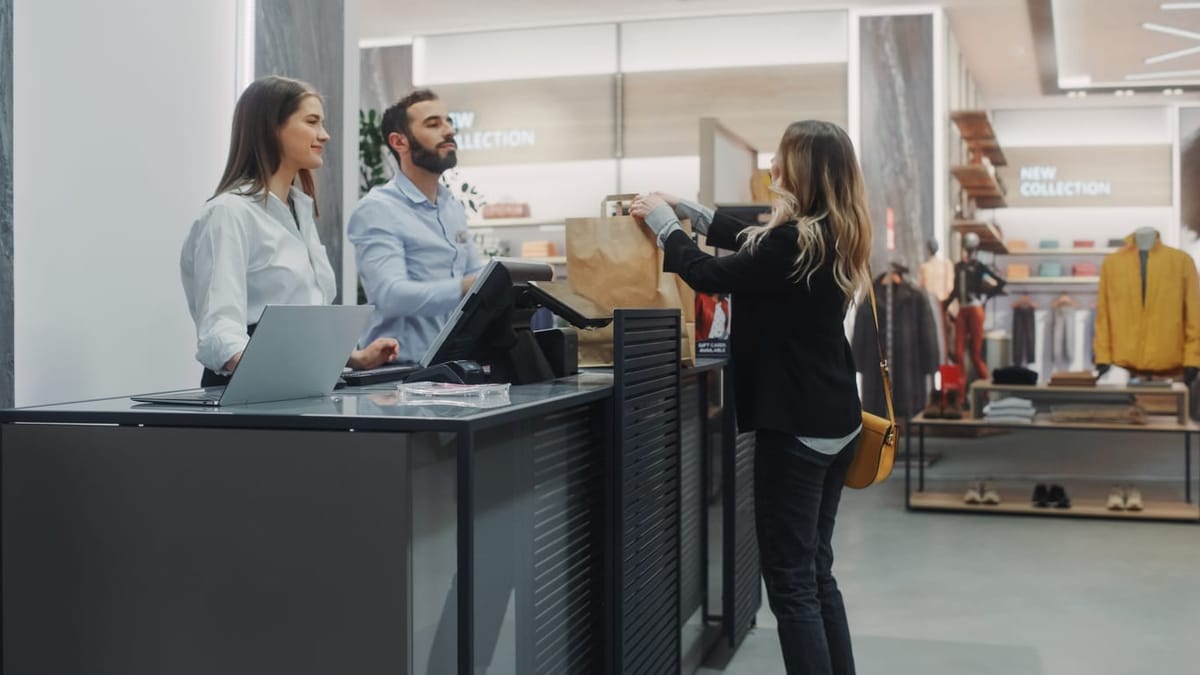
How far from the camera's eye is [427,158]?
130 inches

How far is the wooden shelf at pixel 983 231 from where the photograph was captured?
8.75 m

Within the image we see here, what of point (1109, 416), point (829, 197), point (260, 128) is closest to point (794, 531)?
point (829, 197)

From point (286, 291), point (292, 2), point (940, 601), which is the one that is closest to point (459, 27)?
point (292, 2)

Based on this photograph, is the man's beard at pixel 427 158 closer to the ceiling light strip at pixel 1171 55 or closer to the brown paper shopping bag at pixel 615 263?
the brown paper shopping bag at pixel 615 263

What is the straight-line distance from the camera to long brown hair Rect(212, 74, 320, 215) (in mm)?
2527

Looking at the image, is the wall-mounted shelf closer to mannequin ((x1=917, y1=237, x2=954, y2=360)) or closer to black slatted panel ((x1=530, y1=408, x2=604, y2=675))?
mannequin ((x1=917, y1=237, x2=954, y2=360))

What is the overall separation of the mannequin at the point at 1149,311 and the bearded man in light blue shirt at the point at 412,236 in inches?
205

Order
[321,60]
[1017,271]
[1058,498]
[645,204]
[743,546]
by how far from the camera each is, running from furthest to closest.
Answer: [1017,271] < [1058,498] < [321,60] < [743,546] < [645,204]

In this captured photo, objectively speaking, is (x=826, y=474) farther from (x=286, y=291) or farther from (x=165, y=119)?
(x=165, y=119)

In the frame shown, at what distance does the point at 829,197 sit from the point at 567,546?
3.15 feet

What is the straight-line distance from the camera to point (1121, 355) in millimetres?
7180

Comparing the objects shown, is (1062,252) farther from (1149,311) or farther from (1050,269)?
(1149,311)

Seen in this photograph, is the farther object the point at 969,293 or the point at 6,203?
the point at 969,293

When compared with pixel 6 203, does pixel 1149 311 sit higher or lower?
lower
